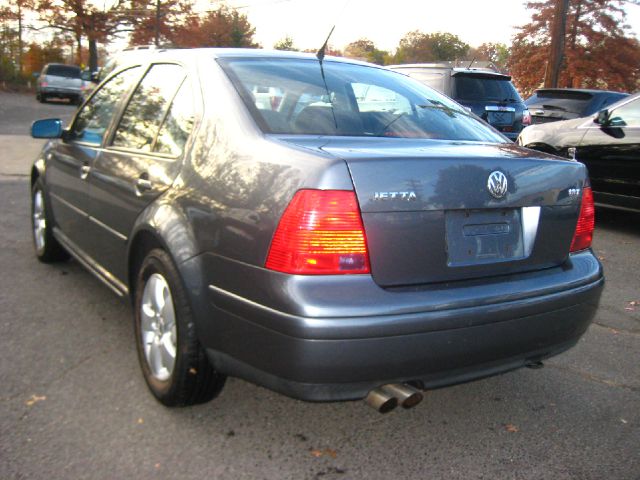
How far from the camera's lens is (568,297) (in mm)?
2711

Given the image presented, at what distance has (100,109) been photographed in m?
4.07

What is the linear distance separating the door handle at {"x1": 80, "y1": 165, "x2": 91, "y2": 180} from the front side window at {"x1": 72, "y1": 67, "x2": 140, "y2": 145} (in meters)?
0.15

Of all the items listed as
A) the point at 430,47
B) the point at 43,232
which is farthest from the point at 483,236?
the point at 430,47

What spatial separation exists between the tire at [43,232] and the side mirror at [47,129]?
1.99ft

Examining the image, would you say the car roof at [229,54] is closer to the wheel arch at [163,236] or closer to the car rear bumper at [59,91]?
the wheel arch at [163,236]

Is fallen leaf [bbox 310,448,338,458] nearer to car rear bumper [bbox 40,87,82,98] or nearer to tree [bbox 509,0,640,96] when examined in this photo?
car rear bumper [bbox 40,87,82,98]

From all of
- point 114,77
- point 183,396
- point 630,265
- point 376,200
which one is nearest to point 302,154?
point 376,200

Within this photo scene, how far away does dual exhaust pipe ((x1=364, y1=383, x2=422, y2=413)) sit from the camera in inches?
91.9

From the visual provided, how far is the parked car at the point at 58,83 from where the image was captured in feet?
101

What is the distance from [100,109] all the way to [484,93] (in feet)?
23.5

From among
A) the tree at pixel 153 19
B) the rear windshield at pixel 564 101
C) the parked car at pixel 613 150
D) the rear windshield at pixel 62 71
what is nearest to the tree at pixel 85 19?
the tree at pixel 153 19

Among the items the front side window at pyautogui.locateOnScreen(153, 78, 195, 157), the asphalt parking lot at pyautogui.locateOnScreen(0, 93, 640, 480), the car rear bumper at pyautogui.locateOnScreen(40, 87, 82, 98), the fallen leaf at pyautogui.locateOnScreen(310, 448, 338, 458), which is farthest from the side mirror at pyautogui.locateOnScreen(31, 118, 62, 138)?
the car rear bumper at pyautogui.locateOnScreen(40, 87, 82, 98)

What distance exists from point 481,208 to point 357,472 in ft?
3.68

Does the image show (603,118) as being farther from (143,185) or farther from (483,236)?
(143,185)
